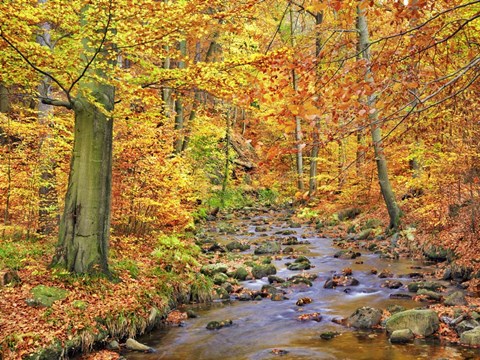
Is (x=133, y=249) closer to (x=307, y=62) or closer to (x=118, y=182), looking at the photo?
(x=118, y=182)

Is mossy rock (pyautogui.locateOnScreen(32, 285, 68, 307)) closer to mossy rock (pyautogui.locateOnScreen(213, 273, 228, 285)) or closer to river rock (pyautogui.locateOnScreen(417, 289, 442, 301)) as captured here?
mossy rock (pyautogui.locateOnScreen(213, 273, 228, 285))

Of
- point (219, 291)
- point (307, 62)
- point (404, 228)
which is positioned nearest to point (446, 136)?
point (404, 228)

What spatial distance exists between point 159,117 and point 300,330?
6.57 meters

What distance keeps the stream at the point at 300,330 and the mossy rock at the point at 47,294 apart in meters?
1.63

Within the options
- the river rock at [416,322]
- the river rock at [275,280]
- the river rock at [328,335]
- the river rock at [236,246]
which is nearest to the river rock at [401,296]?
the river rock at [416,322]

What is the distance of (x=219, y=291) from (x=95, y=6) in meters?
6.95

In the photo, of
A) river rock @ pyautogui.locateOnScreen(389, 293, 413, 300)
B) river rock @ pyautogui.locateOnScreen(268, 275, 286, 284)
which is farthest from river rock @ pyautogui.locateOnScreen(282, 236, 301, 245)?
river rock @ pyautogui.locateOnScreen(389, 293, 413, 300)

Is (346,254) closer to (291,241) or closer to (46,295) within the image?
(291,241)

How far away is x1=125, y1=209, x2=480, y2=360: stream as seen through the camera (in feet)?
23.1

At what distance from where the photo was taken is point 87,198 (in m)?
8.44

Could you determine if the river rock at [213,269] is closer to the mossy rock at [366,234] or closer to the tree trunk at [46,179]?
the tree trunk at [46,179]

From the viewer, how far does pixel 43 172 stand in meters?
11.3

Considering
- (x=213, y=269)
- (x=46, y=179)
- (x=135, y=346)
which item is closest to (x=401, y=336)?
(x=135, y=346)

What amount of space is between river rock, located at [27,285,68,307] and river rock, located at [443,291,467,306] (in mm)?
7363
